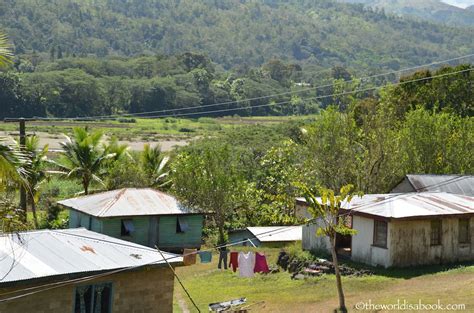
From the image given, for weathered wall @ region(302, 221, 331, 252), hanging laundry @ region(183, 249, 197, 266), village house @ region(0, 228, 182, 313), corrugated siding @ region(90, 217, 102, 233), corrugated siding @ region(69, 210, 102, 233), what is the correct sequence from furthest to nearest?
corrugated siding @ region(69, 210, 102, 233)
corrugated siding @ region(90, 217, 102, 233)
weathered wall @ region(302, 221, 331, 252)
hanging laundry @ region(183, 249, 197, 266)
village house @ region(0, 228, 182, 313)

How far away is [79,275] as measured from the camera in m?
17.0

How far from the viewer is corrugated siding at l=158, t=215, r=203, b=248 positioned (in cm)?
3528

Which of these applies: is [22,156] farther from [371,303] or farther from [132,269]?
[371,303]

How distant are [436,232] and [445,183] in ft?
22.1

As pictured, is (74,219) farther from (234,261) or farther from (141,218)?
(234,261)

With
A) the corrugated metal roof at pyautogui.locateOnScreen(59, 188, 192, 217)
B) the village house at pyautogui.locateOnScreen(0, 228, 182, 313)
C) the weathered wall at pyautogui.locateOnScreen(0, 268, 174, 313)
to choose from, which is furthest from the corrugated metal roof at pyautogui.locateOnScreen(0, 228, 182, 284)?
the corrugated metal roof at pyautogui.locateOnScreen(59, 188, 192, 217)

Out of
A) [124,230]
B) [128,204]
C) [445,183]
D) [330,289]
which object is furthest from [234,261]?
[445,183]

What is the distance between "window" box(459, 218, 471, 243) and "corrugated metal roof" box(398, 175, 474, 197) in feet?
17.4

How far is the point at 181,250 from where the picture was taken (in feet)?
118

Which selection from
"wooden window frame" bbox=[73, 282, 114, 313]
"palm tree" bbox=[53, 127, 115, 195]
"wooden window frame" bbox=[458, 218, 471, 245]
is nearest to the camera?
"wooden window frame" bbox=[73, 282, 114, 313]

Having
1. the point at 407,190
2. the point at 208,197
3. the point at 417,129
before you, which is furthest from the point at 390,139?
the point at 208,197

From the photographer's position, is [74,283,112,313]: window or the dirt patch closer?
[74,283,112,313]: window

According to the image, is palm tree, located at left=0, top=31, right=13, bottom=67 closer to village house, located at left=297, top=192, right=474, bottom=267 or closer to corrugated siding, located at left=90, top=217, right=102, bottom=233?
village house, located at left=297, top=192, right=474, bottom=267

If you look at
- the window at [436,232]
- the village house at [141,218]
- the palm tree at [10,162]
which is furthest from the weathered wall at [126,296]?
the village house at [141,218]
